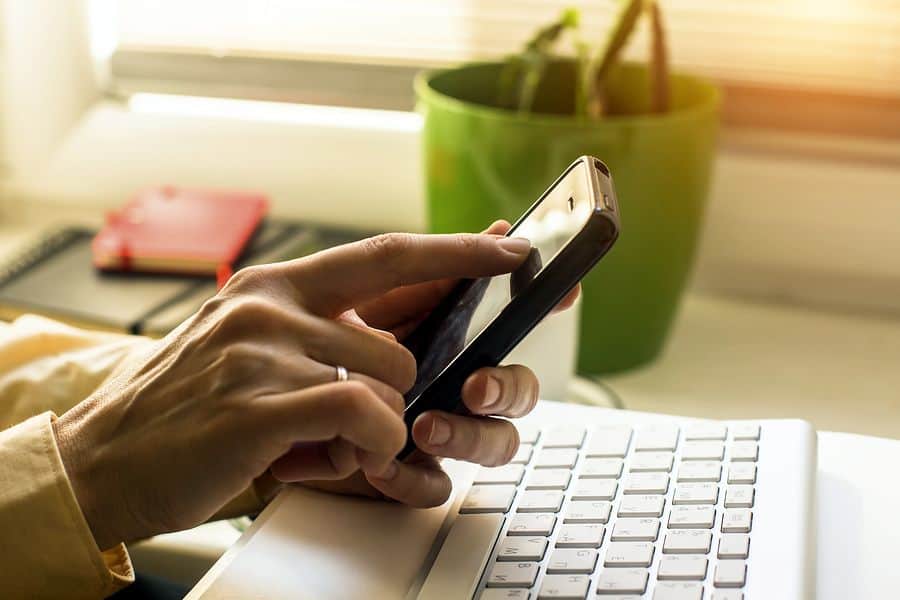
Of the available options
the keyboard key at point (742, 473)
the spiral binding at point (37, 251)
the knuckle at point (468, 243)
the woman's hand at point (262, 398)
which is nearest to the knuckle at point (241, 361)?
the woman's hand at point (262, 398)

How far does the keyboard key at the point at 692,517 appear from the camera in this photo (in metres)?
0.46

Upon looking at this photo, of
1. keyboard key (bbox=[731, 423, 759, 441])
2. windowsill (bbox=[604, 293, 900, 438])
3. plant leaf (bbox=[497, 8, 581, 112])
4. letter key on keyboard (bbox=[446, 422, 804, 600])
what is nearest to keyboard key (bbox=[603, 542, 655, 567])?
letter key on keyboard (bbox=[446, 422, 804, 600])

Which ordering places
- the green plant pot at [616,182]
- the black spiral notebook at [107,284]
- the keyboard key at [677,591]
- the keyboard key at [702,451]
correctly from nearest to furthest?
the keyboard key at [677,591]
the keyboard key at [702,451]
the green plant pot at [616,182]
the black spiral notebook at [107,284]

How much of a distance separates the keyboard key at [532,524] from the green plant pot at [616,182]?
352 millimetres

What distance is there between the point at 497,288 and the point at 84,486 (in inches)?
7.8

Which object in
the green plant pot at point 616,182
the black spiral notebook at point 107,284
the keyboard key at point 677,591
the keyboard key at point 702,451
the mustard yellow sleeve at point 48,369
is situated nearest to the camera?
the keyboard key at point 677,591

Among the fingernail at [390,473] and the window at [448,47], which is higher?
the window at [448,47]

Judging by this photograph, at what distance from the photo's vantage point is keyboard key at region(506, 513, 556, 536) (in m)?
0.47

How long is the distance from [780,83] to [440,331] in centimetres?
54

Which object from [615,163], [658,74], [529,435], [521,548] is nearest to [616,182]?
[615,163]

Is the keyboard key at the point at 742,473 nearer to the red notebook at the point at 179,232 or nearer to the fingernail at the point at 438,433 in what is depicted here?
the fingernail at the point at 438,433

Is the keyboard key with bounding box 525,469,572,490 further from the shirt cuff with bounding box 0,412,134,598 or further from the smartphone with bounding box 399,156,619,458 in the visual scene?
the shirt cuff with bounding box 0,412,134,598

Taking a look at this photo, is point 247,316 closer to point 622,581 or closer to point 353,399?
point 353,399

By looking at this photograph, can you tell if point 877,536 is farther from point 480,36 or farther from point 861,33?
point 480,36
